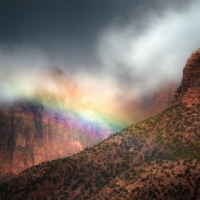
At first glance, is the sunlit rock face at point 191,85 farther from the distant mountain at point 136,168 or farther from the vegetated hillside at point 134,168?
the vegetated hillside at point 134,168

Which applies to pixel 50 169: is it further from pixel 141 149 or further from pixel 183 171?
pixel 183 171

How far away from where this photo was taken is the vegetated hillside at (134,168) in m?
75.4

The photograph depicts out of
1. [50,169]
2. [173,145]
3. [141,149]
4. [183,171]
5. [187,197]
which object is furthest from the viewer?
[50,169]

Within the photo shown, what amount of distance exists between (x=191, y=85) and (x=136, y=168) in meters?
32.0

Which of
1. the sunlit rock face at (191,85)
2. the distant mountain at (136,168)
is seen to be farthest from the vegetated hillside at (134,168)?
the sunlit rock face at (191,85)

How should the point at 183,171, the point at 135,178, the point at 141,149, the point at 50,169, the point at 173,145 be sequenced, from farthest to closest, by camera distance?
1. the point at 50,169
2. the point at 141,149
3. the point at 173,145
4. the point at 135,178
5. the point at 183,171

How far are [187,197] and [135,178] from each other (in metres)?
15.1

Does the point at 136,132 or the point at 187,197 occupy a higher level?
the point at 136,132

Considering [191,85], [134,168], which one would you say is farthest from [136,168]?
[191,85]

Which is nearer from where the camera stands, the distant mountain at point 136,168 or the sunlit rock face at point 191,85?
the distant mountain at point 136,168

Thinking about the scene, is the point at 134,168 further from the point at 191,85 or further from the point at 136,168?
the point at 191,85

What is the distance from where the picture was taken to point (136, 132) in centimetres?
10800

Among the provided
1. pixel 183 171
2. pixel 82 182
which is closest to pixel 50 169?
pixel 82 182

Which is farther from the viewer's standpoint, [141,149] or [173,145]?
[141,149]
